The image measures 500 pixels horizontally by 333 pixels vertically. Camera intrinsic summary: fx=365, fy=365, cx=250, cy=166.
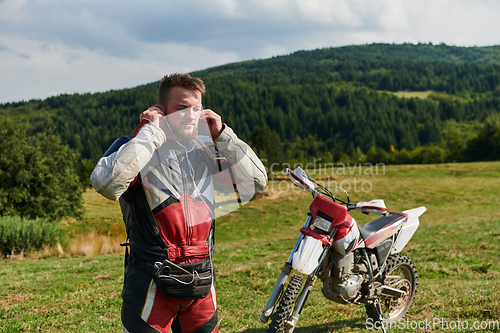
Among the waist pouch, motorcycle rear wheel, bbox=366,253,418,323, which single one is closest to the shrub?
motorcycle rear wheel, bbox=366,253,418,323

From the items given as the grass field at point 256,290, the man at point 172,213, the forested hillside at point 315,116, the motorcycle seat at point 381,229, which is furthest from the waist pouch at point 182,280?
the forested hillside at point 315,116

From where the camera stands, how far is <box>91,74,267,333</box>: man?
80.8 inches

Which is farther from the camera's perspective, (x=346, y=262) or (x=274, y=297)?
(x=346, y=262)

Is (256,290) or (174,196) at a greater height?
(174,196)

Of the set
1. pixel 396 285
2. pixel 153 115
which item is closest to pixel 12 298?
pixel 153 115

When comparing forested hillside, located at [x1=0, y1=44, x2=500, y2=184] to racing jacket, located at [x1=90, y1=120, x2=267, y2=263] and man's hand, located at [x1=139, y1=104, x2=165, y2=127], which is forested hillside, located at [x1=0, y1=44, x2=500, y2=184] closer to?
racing jacket, located at [x1=90, y1=120, x2=267, y2=263]

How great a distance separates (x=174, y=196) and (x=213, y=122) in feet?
1.58

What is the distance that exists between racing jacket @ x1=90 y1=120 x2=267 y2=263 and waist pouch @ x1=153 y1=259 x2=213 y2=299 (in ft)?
0.17

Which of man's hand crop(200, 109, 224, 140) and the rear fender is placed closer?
man's hand crop(200, 109, 224, 140)

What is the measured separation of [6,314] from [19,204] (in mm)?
23080

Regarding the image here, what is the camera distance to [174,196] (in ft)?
6.89

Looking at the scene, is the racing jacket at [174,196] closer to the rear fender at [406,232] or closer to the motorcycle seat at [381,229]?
the motorcycle seat at [381,229]

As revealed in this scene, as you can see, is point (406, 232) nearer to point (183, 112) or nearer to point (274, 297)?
point (274, 297)

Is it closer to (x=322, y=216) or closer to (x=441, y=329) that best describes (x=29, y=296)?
(x=322, y=216)
